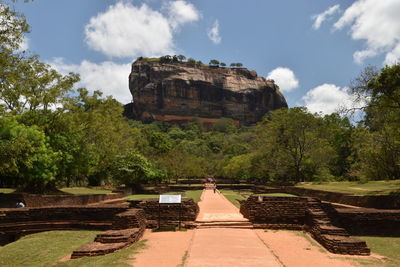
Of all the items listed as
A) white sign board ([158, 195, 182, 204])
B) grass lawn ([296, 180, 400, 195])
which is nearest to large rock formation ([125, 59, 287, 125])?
grass lawn ([296, 180, 400, 195])

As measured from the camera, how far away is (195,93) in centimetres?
13475

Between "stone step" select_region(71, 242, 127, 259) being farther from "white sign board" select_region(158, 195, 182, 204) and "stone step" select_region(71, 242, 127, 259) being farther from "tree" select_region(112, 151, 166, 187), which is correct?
"tree" select_region(112, 151, 166, 187)

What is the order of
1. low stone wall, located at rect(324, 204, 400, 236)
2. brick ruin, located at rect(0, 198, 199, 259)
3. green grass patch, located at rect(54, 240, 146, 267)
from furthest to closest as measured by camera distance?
brick ruin, located at rect(0, 198, 199, 259)
low stone wall, located at rect(324, 204, 400, 236)
green grass patch, located at rect(54, 240, 146, 267)

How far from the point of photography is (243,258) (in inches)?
298

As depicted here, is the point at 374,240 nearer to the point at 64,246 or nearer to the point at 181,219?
the point at 181,219

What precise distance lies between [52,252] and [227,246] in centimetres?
475

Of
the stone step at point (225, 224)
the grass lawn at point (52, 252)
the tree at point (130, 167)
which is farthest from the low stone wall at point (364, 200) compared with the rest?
the tree at point (130, 167)

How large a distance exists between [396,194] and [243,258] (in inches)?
407

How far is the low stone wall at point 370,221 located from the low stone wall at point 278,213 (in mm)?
1205

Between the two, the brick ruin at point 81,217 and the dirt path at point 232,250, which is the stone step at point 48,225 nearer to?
the brick ruin at point 81,217

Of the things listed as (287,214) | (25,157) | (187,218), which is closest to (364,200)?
(287,214)

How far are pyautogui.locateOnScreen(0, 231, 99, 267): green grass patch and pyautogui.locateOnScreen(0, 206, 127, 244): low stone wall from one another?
72 centimetres

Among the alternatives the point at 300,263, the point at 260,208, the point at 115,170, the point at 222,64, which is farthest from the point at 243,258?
the point at 222,64

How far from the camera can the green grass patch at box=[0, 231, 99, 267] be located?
8.09m
